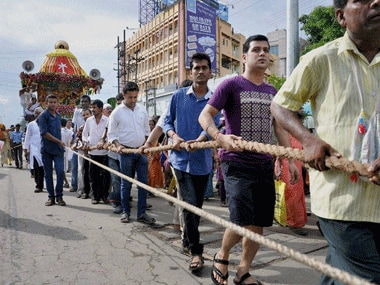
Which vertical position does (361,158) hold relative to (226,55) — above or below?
below

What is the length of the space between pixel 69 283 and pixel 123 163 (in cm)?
222

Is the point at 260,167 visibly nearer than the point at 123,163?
Yes

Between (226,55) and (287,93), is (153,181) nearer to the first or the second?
(287,93)

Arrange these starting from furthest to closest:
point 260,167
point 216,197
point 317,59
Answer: point 216,197 < point 260,167 < point 317,59

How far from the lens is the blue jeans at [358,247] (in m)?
1.41

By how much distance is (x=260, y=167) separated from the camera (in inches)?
107

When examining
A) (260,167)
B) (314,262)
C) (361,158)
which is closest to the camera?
(314,262)

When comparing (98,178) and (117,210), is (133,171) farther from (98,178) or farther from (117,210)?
(98,178)

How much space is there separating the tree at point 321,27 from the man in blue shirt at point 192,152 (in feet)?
57.5

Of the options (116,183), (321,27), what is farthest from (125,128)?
(321,27)

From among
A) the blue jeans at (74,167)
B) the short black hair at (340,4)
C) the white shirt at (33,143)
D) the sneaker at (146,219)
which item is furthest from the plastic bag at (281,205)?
the white shirt at (33,143)

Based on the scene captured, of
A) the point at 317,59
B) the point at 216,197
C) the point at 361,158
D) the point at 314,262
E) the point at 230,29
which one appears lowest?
the point at 216,197

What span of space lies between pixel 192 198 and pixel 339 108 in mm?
2052

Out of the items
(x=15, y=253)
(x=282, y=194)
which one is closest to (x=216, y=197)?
(x=282, y=194)
